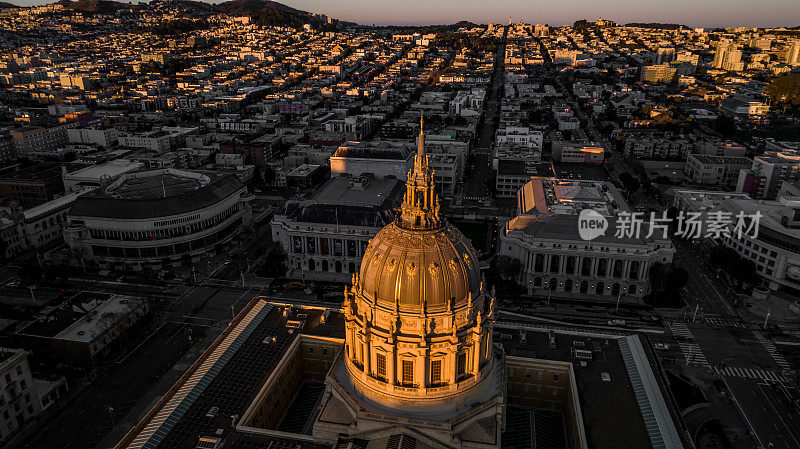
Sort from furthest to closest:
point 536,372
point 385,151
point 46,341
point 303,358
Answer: point 385,151, point 46,341, point 303,358, point 536,372

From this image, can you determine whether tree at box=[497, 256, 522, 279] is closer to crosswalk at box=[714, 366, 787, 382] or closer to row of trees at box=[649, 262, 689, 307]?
row of trees at box=[649, 262, 689, 307]

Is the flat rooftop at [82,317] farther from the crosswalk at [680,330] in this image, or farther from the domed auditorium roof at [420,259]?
the crosswalk at [680,330]

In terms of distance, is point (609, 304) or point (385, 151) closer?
point (609, 304)

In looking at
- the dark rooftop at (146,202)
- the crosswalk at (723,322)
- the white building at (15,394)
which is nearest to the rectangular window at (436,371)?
the white building at (15,394)

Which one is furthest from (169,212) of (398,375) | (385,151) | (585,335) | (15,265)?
(585,335)

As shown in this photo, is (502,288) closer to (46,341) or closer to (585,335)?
(585,335)

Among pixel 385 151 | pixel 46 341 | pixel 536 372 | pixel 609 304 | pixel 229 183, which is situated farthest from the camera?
pixel 385 151
